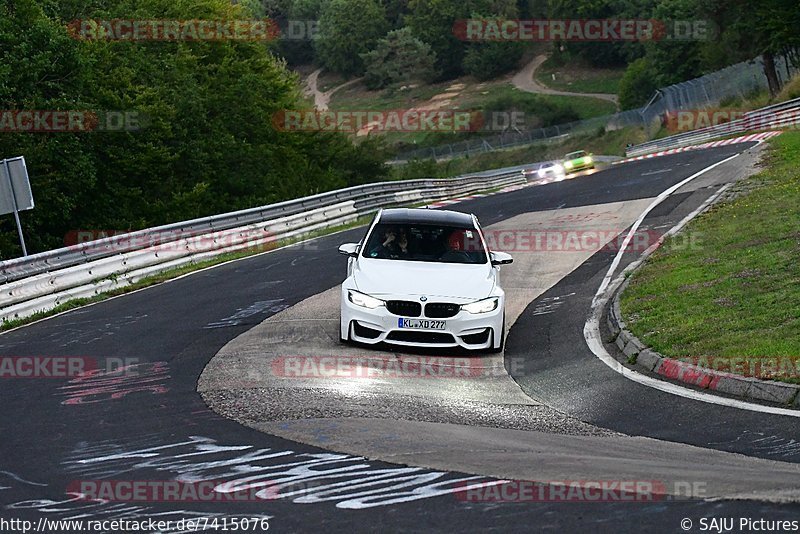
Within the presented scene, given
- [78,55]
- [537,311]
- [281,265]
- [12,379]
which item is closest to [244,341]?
[12,379]

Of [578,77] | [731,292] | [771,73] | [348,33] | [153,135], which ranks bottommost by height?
[578,77]

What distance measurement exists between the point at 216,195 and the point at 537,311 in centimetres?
3539

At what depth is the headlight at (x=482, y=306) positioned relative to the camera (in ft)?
42.5

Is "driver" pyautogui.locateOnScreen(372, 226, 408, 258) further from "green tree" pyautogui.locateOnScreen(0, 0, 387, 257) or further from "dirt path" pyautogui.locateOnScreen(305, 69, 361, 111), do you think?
"dirt path" pyautogui.locateOnScreen(305, 69, 361, 111)

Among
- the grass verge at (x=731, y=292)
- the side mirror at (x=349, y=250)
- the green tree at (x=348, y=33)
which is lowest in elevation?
the grass verge at (x=731, y=292)

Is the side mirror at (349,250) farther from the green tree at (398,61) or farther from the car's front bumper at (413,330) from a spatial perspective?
the green tree at (398,61)

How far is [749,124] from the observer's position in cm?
5247

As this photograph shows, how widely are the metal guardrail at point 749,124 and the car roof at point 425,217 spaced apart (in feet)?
116

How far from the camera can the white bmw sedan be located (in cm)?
1287

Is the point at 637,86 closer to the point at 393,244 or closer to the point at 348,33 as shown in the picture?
the point at 348,33

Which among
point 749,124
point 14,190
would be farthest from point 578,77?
point 14,190

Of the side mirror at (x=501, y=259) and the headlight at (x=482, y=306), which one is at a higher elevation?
the side mirror at (x=501, y=259)

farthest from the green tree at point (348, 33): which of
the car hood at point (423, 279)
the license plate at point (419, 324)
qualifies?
the license plate at point (419, 324)

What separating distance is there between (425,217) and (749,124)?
1649 inches
